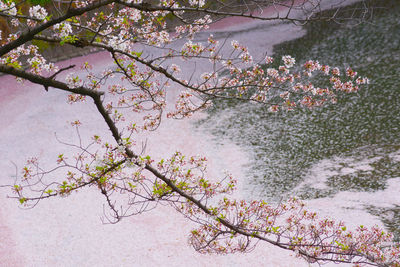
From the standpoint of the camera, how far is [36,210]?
6.83m

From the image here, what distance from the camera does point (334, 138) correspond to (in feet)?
27.1

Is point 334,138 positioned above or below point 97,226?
below

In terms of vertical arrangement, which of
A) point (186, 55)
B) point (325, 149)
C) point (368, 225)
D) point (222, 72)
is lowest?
point (368, 225)

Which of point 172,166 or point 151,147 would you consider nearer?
point 172,166

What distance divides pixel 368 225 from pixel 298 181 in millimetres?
1518

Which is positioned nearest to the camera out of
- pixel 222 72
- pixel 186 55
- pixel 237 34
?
pixel 186 55

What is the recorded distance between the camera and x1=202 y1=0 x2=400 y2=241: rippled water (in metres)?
6.98

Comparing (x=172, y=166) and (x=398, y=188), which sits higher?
(x=172, y=166)

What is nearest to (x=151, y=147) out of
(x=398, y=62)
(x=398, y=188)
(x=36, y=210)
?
(x=36, y=210)

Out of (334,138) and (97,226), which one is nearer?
(97,226)

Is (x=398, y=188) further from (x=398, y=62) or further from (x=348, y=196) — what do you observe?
(x=398, y=62)

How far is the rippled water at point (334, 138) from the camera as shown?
22.9 ft

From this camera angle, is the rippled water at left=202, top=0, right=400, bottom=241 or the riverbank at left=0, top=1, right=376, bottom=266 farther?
the rippled water at left=202, top=0, right=400, bottom=241

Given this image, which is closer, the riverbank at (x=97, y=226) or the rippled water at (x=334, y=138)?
the riverbank at (x=97, y=226)
